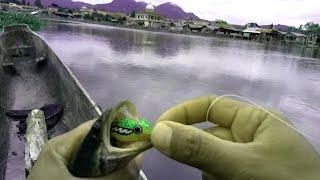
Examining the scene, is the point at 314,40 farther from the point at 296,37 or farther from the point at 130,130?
the point at 130,130

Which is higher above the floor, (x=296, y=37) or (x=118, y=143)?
(x=118, y=143)

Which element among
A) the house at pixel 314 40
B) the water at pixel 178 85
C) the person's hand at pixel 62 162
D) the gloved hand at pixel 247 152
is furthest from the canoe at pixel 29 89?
the house at pixel 314 40

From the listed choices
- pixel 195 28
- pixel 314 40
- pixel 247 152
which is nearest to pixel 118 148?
pixel 247 152

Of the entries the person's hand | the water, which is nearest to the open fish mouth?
the person's hand

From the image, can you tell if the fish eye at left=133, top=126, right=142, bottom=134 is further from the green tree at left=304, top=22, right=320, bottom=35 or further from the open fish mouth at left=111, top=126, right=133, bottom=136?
the green tree at left=304, top=22, right=320, bottom=35

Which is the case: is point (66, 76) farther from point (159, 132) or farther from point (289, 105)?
point (289, 105)

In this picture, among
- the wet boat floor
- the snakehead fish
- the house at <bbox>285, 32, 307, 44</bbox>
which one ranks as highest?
the snakehead fish

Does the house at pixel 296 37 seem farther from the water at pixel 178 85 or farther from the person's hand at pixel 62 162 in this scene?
the person's hand at pixel 62 162
